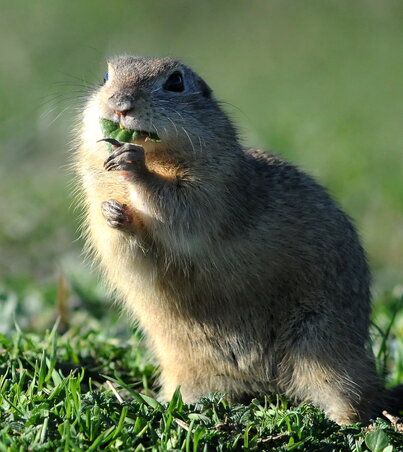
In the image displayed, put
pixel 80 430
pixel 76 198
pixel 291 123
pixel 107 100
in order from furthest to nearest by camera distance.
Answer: pixel 291 123 → pixel 76 198 → pixel 107 100 → pixel 80 430

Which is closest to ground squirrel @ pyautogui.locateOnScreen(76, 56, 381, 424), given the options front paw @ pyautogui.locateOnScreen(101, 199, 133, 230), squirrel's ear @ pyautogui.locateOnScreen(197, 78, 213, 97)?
front paw @ pyautogui.locateOnScreen(101, 199, 133, 230)

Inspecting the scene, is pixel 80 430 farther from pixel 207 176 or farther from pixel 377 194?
pixel 377 194

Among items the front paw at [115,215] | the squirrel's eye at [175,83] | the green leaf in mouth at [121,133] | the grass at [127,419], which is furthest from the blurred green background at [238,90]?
the grass at [127,419]

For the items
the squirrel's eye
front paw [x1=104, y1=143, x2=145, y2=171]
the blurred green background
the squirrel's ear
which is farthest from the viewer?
the blurred green background

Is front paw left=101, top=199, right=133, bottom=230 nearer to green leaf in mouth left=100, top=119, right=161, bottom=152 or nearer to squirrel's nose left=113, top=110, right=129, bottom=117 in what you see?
green leaf in mouth left=100, top=119, right=161, bottom=152

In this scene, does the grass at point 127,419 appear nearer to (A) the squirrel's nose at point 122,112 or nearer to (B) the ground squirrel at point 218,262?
(B) the ground squirrel at point 218,262

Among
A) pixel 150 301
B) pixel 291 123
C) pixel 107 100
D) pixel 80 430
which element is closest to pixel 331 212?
Answer: pixel 150 301
